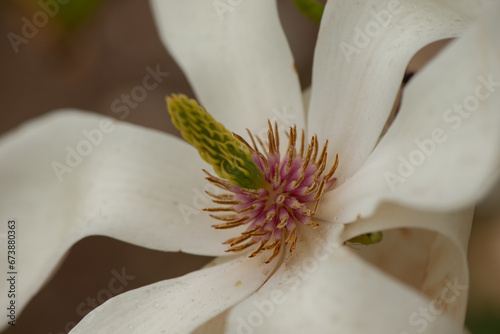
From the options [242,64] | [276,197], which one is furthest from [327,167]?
[242,64]

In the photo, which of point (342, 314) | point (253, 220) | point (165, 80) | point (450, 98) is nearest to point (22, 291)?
point (253, 220)

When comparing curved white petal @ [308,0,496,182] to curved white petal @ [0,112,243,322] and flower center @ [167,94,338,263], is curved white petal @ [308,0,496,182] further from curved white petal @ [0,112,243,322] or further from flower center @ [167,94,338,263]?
curved white petal @ [0,112,243,322]

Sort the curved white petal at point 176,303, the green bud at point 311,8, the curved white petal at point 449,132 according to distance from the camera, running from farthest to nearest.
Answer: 1. the green bud at point 311,8
2. the curved white petal at point 176,303
3. the curved white petal at point 449,132

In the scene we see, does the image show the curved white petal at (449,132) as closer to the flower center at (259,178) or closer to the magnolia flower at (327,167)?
the magnolia flower at (327,167)

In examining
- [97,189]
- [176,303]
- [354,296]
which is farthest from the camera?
[97,189]

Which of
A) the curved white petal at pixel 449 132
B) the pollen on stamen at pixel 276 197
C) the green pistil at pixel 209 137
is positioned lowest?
the pollen on stamen at pixel 276 197

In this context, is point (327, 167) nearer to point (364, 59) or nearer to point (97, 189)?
point (364, 59)

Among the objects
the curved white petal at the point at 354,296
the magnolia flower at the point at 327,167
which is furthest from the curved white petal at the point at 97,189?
the curved white petal at the point at 354,296
